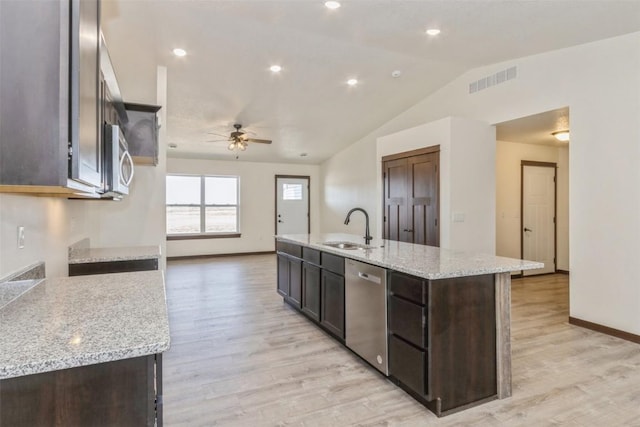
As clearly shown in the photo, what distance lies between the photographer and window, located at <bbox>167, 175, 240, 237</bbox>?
27.5 ft

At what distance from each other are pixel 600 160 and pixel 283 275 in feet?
12.1

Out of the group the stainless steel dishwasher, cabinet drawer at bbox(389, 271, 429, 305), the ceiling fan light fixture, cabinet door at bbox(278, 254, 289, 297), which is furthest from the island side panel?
the ceiling fan light fixture

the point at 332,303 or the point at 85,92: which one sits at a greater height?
the point at 85,92

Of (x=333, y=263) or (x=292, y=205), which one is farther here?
(x=292, y=205)

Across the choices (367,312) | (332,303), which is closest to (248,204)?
(332,303)

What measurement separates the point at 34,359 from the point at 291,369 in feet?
6.80

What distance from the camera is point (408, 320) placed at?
2256 millimetres

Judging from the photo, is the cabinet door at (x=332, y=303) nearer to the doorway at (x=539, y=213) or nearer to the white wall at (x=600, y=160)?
the white wall at (x=600, y=160)

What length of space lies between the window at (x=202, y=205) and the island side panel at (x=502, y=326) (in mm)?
7421

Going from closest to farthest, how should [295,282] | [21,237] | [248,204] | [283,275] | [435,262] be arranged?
[21,237] → [435,262] → [295,282] → [283,275] → [248,204]

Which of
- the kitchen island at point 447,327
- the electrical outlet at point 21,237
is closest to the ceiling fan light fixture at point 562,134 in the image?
the kitchen island at point 447,327

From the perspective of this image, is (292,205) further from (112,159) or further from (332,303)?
(112,159)

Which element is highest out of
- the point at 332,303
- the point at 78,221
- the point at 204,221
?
the point at 78,221

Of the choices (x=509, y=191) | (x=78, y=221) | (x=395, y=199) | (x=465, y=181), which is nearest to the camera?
(x=78, y=221)
